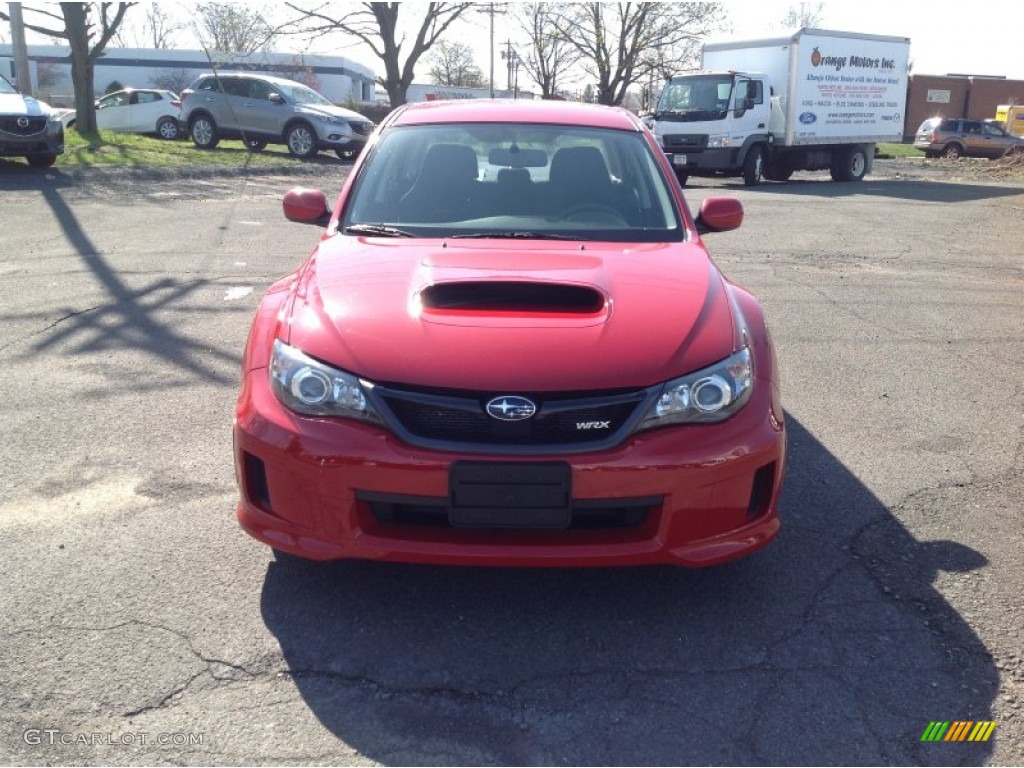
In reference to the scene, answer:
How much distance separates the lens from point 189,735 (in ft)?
8.25

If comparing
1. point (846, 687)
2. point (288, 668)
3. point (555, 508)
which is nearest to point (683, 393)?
point (555, 508)

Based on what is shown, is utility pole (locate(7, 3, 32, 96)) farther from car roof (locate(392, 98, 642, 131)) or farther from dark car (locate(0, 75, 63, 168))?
car roof (locate(392, 98, 642, 131))

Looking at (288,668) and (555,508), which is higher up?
(555,508)

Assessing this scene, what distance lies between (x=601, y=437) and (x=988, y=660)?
135 cm

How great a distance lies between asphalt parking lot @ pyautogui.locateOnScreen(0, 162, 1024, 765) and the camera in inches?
100

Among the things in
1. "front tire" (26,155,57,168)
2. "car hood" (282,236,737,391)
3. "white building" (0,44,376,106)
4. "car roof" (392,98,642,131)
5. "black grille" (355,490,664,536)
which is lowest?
"black grille" (355,490,664,536)

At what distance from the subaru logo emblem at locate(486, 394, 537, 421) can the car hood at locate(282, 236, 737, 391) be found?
0.12 feet

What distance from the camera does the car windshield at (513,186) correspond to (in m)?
4.14

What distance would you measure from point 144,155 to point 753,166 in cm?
1286

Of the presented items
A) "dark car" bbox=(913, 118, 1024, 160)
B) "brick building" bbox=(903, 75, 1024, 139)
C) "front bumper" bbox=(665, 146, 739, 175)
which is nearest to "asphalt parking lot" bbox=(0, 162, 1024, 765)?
"front bumper" bbox=(665, 146, 739, 175)

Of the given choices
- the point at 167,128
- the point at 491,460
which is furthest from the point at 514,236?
the point at 167,128

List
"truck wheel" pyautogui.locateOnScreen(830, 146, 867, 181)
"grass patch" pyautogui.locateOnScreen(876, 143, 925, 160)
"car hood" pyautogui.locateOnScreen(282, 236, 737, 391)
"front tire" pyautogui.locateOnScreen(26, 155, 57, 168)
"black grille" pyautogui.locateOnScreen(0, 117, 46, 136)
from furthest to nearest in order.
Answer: "grass patch" pyautogui.locateOnScreen(876, 143, 925, 160) < "truck wheel" pyautogui.locateOnScreen(830, 146, 867, 181) < "front tire" pyautogui.locateOnScreen(26, 155, 57, 168) < "black grille" pyautogui.locateOnScreen(0, 117, 46, 136) < "car hood" pyautogui.locateOnScreen(282, 236, 737, 391)

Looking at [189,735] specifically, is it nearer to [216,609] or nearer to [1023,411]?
[216,609]

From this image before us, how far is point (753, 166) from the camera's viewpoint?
21.6 meters
